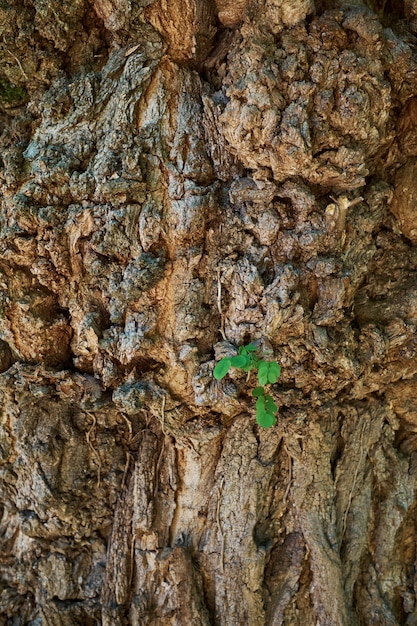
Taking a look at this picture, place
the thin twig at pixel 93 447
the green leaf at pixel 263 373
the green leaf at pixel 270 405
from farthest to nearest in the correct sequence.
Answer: the thin twig at pixel 93 447 < the green leaf at pixel 270 405 < the green leaf at pixel 263 373

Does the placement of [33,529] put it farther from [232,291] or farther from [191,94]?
[191,94]

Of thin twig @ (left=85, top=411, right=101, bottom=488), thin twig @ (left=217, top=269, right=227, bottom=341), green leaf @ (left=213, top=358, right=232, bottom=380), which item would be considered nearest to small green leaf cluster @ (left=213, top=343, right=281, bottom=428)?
green leaf @ (left=213, top=358, right=232, bottom=380)

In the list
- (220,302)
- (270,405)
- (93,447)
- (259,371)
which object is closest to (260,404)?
(270,405)

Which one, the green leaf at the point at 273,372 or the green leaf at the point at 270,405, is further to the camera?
the green leaf at the point at 270,405

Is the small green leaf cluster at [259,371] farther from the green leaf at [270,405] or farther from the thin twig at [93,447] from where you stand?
the thin twig at [93,447]

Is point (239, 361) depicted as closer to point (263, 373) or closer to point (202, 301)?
point (263, 373)

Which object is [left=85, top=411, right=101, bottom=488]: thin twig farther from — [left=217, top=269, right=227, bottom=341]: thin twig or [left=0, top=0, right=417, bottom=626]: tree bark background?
[left=217, top=269, right=227, bottom=341]: thin twig

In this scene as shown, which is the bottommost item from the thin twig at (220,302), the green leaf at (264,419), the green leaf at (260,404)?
the green leaf at (264,419)

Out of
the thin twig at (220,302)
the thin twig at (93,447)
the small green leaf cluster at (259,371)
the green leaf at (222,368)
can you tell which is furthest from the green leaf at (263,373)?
the thin twig at (93,447)
